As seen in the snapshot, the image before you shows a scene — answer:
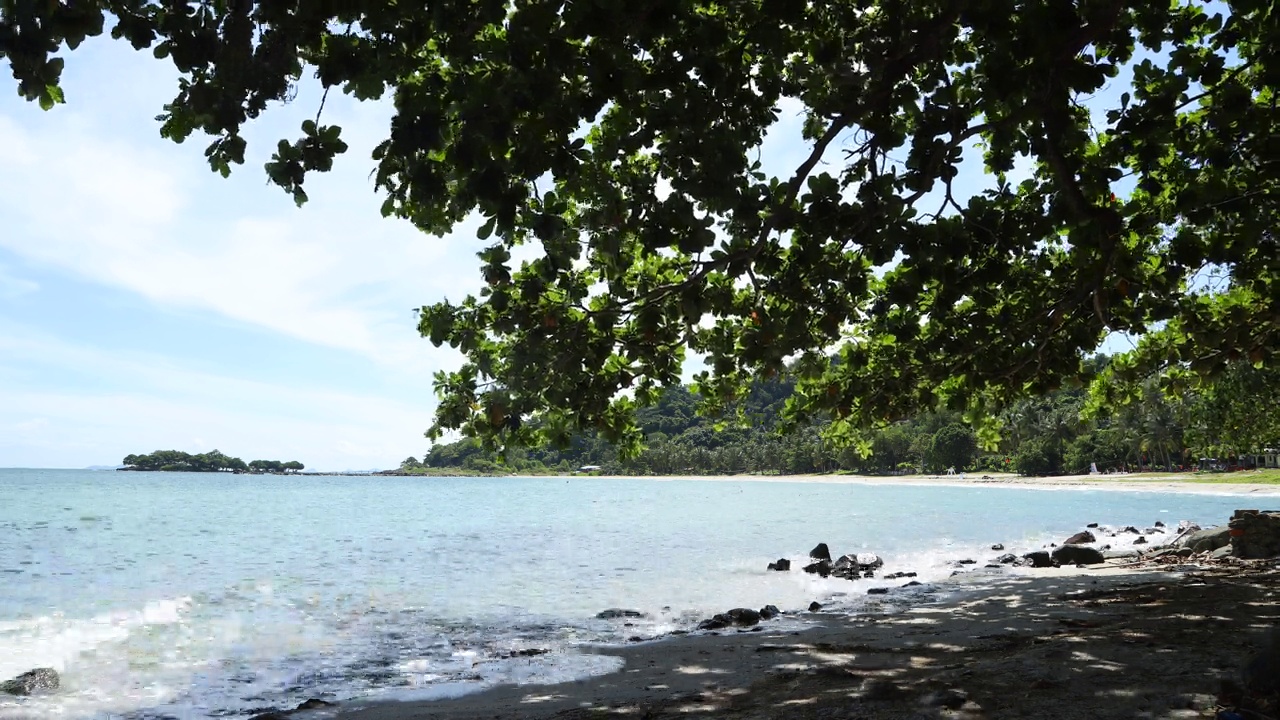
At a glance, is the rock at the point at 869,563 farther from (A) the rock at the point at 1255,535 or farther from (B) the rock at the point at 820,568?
(A) the rock at the point at 1255,535

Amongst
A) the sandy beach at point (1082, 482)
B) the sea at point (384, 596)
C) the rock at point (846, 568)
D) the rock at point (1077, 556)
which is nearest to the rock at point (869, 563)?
the rock at point (846, 568)

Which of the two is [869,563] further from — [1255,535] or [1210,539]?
[1255,535]

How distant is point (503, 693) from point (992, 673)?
4502 millimetres

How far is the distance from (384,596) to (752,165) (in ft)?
45.4

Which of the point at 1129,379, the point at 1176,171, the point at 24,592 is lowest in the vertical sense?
the point at 24,592

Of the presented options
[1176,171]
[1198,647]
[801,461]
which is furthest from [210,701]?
[801,461]

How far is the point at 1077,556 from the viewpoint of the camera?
16.7 meters

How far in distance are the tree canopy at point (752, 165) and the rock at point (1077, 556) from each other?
23.5ft

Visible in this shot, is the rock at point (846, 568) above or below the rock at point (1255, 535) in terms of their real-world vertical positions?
Result: below

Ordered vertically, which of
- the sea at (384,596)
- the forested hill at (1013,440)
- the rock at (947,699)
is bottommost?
the sea at (384,596)

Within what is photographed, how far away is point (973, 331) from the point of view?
31.1 ft

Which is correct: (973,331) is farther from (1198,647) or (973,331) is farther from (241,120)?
(241,120)

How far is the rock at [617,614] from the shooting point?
13602 millimetres

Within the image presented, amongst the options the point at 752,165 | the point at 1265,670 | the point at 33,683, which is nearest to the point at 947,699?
the point at 1265,670
